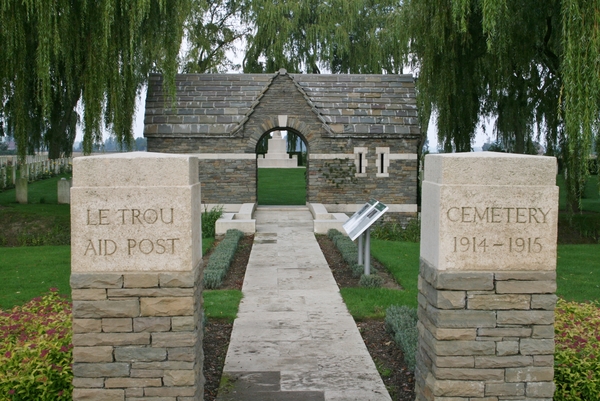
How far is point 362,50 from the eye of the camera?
29531 mm

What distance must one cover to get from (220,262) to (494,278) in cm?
660

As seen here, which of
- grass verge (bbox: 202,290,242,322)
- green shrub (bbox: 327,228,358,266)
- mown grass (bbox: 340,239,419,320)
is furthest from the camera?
green shrub (bbox: 327,228,358,266)

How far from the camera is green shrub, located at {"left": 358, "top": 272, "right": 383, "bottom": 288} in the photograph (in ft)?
30.2

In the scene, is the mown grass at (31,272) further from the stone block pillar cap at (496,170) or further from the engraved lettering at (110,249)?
the stone block pillar cap at (496,170)

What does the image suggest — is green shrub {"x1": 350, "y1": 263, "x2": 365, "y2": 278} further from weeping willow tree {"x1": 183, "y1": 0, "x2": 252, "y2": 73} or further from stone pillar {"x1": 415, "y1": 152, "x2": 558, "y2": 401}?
weeping willow tree {"x1": 183, "y1": 0, "x2": 252, "y2": 73}

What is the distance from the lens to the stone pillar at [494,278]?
4383 millimetres

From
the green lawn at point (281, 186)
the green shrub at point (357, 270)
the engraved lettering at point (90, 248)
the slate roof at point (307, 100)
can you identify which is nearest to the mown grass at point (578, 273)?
the green shrub at point (357, 270)

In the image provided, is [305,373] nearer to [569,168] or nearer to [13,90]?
[569,168]

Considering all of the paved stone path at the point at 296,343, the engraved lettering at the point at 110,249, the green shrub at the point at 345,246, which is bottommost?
the paved stone path at the point at 296,343

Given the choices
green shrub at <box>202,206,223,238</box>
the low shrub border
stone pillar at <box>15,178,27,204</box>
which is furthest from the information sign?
stone pillar at <box>15,178,27,204</box>

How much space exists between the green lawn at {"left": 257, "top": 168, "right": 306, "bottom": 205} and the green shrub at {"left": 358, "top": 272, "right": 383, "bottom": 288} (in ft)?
43.4

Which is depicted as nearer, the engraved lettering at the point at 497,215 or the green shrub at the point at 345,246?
the engraved lettering at the point at 497,215

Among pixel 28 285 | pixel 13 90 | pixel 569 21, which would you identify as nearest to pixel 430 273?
pixel 28 285

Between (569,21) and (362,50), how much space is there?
1964 centimetres
